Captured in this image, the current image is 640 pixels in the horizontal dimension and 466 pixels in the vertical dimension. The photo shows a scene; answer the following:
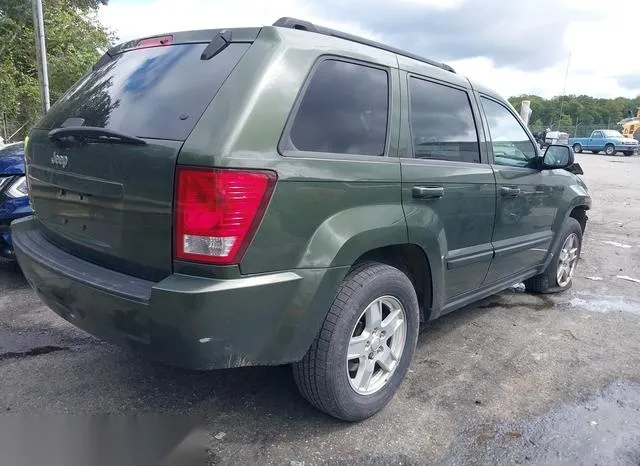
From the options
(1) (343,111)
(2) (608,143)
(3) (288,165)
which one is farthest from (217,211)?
(2) (608,143)

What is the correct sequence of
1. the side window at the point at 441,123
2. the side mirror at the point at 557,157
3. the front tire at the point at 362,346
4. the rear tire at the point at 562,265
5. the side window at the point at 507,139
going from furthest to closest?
the rear tire at the point at 562,265 < the side mirror at the point at 557,157 < the side window at the point at 507,139 < the side window at the point at 441,123 < the front tire at the point at 362,346

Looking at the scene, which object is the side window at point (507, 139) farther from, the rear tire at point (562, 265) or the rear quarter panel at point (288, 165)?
the rear quarter panel at point (288, 165)

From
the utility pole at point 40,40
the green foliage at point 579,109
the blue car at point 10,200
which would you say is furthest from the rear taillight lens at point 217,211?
the green foliage at point 579,109

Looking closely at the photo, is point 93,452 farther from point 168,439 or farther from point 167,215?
point 167,215

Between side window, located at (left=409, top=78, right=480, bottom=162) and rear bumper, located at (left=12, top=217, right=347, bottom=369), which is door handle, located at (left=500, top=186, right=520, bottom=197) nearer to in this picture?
side window, located at (left=409, top=78, right=480, bottom=162)

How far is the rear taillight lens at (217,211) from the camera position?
209 cm

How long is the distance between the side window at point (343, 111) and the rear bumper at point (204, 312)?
0.61m

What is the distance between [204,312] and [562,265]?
410 centimetres

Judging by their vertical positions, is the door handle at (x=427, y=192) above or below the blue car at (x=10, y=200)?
above

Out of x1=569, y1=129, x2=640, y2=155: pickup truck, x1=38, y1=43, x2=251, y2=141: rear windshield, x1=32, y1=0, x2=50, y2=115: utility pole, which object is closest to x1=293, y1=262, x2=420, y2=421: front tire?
x1=38, y1=43, x2=251, y2=141: rear windshield

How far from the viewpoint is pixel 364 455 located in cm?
249

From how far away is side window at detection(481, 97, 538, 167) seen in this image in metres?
3.84

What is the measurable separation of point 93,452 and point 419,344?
7.31 ft

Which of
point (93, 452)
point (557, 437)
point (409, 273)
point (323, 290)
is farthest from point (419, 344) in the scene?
point (93, 452)
